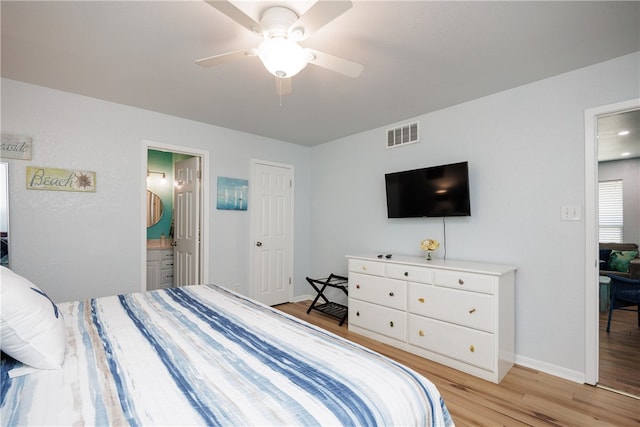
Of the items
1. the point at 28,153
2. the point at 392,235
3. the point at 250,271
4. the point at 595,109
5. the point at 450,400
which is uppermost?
the point at 595,109

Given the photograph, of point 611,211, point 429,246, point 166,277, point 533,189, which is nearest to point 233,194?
point 166,277

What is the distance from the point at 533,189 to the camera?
255 cm

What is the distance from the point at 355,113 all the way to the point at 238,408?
2.96 metres

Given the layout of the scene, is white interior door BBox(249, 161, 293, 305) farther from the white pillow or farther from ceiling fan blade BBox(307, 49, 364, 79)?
the white pillow

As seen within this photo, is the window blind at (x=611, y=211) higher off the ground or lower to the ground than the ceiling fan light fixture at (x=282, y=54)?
lower

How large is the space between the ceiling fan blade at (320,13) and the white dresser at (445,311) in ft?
6.85

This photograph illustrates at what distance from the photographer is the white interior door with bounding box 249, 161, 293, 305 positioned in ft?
13.4

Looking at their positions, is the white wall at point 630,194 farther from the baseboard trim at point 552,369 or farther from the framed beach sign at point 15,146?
the framed beach sign at point 15,146

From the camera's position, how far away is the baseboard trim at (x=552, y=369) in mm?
2303

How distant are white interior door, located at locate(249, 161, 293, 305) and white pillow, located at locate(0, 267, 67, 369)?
9.39 feet

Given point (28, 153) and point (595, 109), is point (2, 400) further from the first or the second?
point (595, 109)

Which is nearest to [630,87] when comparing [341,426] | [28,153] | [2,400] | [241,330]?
[341,426]

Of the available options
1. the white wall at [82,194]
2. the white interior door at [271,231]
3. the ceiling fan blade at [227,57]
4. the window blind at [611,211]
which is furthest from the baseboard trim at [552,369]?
the window blind at [611,211]

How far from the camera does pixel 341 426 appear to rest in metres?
0.85
